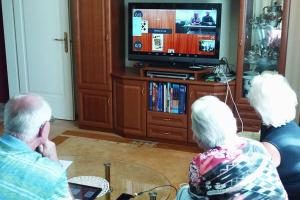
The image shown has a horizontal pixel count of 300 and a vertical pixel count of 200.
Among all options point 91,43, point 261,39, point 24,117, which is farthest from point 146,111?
point 24,117

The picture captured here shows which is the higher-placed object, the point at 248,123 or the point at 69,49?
the point at 69,49

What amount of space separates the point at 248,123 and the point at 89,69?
1.71 metres

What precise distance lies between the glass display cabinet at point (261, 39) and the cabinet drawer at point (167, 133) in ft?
2.18

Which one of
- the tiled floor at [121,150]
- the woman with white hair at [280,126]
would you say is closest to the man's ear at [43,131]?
the woman with white hair at [280,126]

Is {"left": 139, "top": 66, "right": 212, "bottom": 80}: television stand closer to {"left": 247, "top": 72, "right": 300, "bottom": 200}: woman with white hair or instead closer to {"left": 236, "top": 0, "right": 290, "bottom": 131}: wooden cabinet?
{"left": 236, "top": 0, "right": 290, "bottom": 131}: wooden cabinet

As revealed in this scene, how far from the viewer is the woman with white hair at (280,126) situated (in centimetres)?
178

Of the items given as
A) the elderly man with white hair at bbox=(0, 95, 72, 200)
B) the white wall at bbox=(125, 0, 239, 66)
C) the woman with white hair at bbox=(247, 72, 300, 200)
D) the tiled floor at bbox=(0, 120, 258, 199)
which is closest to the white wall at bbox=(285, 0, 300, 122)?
the white wall at bbox=(125, 0, 239, 66)

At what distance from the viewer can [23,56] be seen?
15.4 ft

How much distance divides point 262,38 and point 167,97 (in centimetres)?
105

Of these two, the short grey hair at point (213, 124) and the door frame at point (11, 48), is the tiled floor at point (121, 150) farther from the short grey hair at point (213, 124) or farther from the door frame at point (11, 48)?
the short grey hair at point (213, 124)

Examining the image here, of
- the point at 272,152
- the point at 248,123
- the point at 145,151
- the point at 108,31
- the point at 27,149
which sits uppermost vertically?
the point at 108,31

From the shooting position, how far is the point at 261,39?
364 cm

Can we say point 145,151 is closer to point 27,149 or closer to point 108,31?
point 108,31

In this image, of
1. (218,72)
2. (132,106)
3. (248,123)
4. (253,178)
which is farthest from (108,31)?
(253,178)
